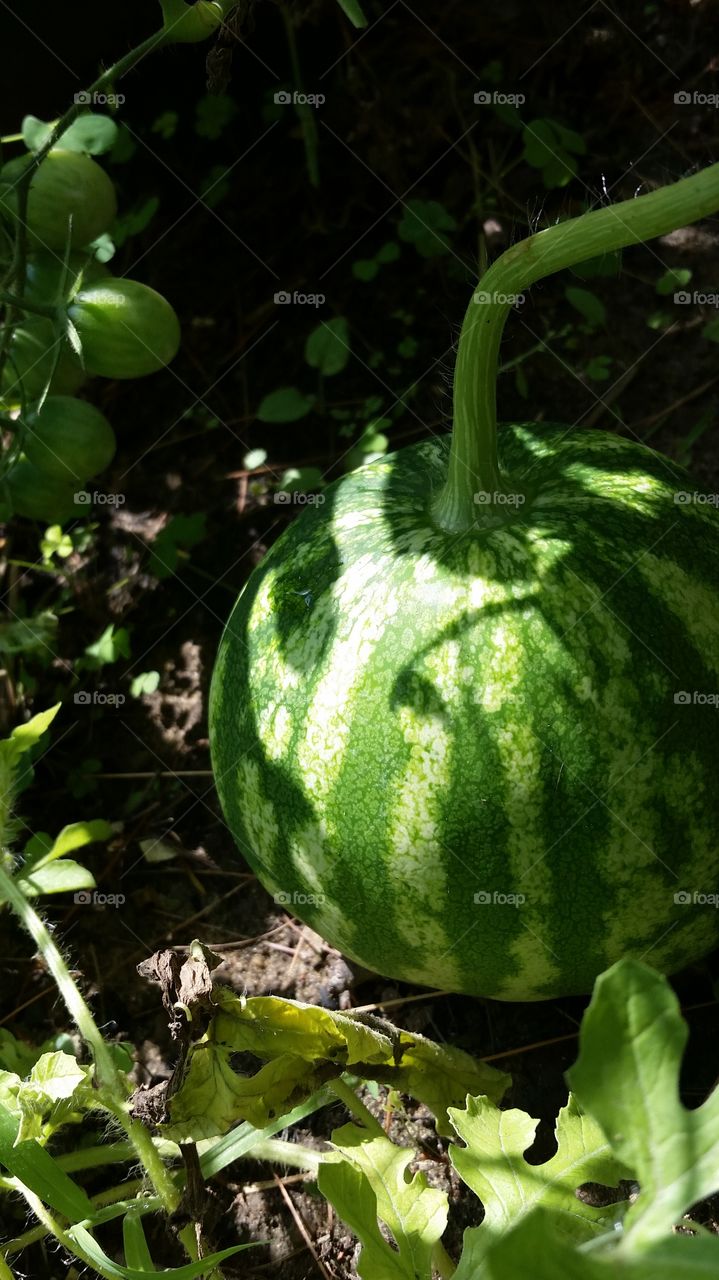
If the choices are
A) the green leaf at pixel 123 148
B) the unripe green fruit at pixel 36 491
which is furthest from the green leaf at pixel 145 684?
the green leaf at pixel 123 148

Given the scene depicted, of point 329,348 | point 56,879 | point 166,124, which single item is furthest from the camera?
point 166,124

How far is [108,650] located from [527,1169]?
1609mm

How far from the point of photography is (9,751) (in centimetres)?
189

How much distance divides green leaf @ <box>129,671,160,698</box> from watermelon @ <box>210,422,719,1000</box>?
0.81 m

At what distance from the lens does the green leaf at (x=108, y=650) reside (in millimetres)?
2699

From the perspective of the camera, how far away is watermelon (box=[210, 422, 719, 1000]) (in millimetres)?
1614

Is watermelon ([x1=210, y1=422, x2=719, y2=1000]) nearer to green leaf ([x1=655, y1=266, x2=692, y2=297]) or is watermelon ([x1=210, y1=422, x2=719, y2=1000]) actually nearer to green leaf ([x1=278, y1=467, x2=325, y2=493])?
green leaf ([x1=278, y1=467, x2=325, y2=493])

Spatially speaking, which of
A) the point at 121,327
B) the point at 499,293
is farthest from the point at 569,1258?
the point at 121,327

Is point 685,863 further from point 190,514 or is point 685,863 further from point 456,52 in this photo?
point 456,52

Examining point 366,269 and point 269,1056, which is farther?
point 366,269

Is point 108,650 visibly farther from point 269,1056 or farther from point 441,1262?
point 441,1262

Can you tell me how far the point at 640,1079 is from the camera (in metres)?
0.84

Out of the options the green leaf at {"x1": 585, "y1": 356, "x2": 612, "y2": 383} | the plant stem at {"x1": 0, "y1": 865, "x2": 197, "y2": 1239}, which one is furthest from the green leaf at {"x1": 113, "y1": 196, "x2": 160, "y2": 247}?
the plant stem at {"x1": 0, "y1": 865, "x2": 197, "y2": 1239}

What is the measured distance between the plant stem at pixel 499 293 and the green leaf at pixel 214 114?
190cm
